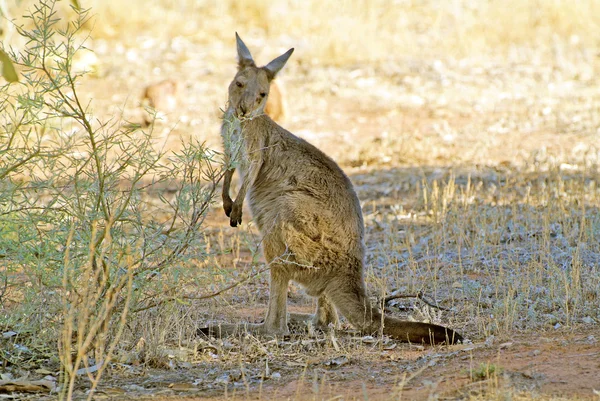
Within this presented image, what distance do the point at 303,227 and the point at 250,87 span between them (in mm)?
1234

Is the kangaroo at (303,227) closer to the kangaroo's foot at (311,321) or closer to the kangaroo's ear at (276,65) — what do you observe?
the kangaroo's foot at (311,321)

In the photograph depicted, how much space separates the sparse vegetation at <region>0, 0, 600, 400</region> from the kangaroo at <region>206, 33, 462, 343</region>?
22 centimetres

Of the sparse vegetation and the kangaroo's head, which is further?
the kangaroo's head

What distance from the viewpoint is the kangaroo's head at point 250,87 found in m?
5.92

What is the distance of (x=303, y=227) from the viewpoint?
5410mm

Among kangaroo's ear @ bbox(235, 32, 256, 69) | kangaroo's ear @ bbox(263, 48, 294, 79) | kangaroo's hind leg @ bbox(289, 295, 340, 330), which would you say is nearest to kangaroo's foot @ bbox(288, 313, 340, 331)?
→ kangaroo's hind leg @ bbox(289, 295, 340, 330)

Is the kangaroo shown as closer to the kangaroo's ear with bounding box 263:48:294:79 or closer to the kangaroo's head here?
the kangaroo's head

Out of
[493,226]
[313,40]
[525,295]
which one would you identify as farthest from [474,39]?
[525,295]

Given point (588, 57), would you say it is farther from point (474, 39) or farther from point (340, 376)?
point (340, 376)

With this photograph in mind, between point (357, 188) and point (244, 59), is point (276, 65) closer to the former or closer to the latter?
point (244, 59)

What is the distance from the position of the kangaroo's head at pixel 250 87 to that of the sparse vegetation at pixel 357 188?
50 cm

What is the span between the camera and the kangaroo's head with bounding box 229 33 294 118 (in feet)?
19.4

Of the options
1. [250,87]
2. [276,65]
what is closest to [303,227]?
[250,87]

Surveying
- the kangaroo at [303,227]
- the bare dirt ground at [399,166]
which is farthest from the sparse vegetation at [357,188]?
the kangaroo at [303,227]
